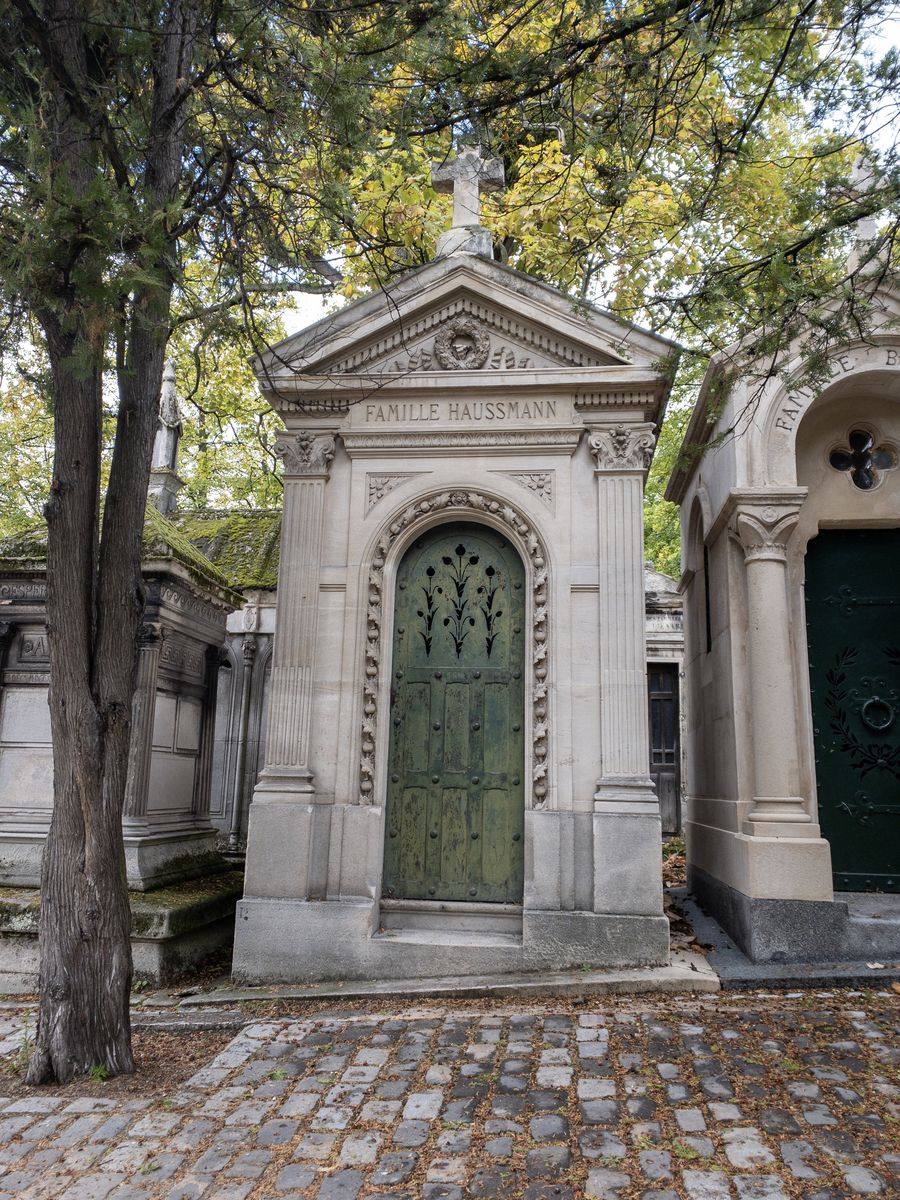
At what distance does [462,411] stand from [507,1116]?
197 inches

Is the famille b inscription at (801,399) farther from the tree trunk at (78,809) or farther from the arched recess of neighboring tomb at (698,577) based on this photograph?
the tree trunk at (78,809)

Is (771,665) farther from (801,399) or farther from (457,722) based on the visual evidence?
(457,722)

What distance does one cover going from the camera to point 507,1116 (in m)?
4.12

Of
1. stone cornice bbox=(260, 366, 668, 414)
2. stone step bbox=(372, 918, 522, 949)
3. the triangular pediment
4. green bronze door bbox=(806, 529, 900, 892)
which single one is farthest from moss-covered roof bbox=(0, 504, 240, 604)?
green bronze door bbox=(806, 529, 900, 892)

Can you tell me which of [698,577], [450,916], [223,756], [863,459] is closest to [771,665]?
[863,459]

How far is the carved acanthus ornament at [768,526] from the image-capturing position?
7.09 meters

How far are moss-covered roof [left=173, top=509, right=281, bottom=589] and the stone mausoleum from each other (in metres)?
5.41

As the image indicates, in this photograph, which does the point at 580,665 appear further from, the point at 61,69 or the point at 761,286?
the point at 61,69

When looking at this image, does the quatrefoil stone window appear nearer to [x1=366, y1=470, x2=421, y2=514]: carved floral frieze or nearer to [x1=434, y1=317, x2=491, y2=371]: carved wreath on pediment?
[x1=434, y1=317, x2=491, y2=371]: carved wreath on pediment

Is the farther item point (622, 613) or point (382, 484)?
point (382, 484)

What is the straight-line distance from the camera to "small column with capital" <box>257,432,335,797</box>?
22.4 ft

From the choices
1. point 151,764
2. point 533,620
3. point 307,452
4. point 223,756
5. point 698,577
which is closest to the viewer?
point 533,620

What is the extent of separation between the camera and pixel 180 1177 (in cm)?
366

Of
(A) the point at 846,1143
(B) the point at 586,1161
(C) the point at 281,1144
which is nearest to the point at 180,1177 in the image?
(C) the point at 281,1144
